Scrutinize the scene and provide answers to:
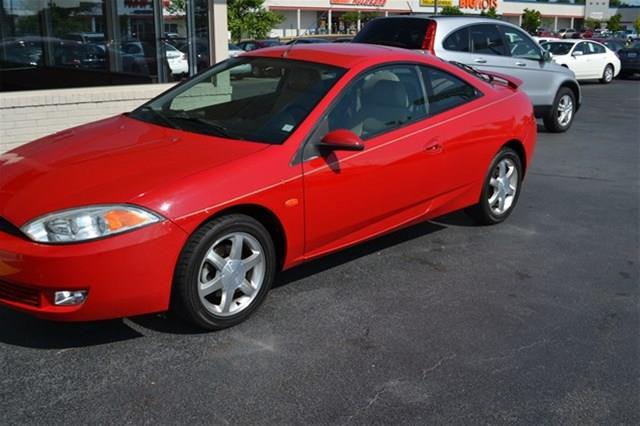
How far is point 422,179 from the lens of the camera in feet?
15.7

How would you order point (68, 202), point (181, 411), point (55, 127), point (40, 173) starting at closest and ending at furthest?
1. point (181, 411)
2. point (68, 202)
3. point (40, 173)
4. point (55, 127)

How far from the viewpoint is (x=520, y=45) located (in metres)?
10.5

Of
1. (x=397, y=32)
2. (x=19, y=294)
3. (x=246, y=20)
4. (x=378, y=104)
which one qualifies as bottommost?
(x=19, y=294)

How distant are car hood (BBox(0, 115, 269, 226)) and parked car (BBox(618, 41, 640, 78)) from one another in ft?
79.9

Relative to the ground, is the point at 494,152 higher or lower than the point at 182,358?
higher

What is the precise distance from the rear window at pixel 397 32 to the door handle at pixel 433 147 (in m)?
4.66

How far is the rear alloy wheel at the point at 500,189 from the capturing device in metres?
5.62

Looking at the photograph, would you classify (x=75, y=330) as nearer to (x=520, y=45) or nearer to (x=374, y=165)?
(x=374, y=165)

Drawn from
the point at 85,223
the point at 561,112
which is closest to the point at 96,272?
the point at 85,223

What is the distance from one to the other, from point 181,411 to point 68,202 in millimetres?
1184

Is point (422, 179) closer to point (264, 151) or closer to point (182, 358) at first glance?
point (264, 151)

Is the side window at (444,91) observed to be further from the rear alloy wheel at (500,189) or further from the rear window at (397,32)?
the rear window at (397,32)

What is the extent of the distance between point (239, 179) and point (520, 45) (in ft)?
26.4

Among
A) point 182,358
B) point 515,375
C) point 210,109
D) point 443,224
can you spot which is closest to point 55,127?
point 210,109
